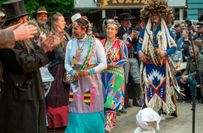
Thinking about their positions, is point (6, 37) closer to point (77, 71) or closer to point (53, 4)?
point (77, 71)

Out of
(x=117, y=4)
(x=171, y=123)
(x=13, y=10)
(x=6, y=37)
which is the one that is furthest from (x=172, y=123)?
(x=117, y=4)

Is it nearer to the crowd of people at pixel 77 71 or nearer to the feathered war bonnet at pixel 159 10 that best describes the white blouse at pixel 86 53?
the crowd of people at pixel 77 71

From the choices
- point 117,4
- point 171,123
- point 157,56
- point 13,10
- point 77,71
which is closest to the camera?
point 13,10

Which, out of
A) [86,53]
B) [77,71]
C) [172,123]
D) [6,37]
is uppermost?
[6,37]

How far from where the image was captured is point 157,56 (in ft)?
25.0

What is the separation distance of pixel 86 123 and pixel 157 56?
2026 millimetres

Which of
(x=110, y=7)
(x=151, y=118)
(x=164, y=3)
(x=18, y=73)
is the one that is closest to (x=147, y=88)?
(x=164, y=3)

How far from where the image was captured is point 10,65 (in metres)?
4.46

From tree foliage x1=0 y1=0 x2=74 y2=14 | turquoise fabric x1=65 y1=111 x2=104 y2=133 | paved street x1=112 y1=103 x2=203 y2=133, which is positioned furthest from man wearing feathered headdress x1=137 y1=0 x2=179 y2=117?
tree foliage x1=0 y1=0 x2=74 y2=14

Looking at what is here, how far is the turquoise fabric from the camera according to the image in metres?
6.23

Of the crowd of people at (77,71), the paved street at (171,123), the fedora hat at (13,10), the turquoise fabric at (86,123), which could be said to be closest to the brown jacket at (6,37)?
the crowd of people at (77,71)

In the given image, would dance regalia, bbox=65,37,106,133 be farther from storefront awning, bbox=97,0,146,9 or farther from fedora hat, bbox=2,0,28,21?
storefront awning, bbox=97,0,146,9

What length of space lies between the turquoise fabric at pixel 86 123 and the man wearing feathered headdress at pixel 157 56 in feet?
5.87

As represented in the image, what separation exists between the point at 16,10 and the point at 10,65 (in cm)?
55
